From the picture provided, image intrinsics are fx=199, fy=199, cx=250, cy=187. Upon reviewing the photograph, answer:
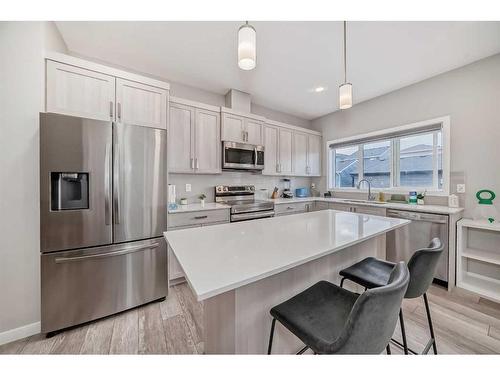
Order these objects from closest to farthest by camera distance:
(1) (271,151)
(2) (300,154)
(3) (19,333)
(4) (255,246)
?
(4) (255,246), (3) (19,333), (1) (271,151), (2) (300,154)

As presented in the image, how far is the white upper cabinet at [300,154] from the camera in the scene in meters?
3.98

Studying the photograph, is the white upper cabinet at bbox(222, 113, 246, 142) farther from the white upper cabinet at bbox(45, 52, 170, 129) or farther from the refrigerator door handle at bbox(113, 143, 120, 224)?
the refrigerator door handle at bbox(113, 143, 120, 224)

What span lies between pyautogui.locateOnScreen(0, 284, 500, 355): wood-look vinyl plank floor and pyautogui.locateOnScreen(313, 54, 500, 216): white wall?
130 centimetres

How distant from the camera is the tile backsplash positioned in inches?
116

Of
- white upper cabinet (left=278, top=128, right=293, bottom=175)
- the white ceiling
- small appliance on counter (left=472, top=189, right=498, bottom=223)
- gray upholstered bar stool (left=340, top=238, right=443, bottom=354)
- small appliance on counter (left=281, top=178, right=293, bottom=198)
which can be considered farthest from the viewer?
small appliance on counter (left=281, top=178, right=293, bottom=198)

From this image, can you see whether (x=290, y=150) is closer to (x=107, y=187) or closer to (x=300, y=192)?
(x=300, y=192)

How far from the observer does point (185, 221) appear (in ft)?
7.96

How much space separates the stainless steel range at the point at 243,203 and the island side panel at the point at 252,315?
62.9 inches

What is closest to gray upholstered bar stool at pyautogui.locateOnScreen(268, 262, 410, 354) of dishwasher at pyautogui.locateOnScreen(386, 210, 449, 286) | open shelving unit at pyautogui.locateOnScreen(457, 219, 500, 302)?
dishwasher at pyautogui.locateOnScreen(386, 210, 449, 286)

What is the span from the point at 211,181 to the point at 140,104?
4.79ft

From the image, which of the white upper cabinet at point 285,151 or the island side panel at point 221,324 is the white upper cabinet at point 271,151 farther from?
the island side panel at point 221,324

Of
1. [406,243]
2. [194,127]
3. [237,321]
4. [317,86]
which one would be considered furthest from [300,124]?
[237,321]

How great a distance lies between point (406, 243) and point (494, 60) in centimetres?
232

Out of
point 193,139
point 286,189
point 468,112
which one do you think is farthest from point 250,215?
point 468,112
